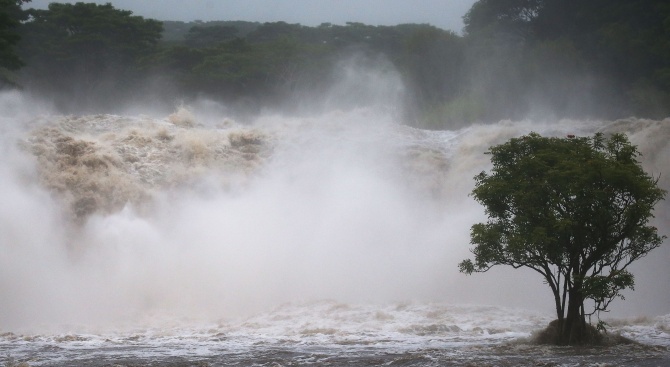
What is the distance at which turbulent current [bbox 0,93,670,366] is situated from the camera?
72.4 ft

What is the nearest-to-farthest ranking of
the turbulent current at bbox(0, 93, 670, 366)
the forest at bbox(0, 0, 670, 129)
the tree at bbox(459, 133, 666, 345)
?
the tree at bbox(459, 133, 666, 345) < the turbulent current at bbox(0, 93, 670, 366) < the forest at bbox(0, 0, 670, 129)

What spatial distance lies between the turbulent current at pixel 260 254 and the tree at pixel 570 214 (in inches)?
67.0

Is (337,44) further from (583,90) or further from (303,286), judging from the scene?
(303,286)

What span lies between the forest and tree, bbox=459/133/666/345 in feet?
110

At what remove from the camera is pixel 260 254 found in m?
31.1

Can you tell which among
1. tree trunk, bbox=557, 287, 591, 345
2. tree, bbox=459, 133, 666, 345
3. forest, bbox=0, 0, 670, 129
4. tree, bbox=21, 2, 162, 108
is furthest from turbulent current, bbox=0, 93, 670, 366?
tree, bbox=21, 2, 162, 108

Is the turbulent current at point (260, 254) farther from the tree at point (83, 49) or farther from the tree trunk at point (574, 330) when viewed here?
the tree at point (83, 49)

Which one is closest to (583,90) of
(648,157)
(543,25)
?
(543,25)

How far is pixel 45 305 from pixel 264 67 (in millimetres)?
41756

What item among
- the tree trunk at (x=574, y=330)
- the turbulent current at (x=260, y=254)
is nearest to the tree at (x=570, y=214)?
the tree trunk at (x=574, y=330)

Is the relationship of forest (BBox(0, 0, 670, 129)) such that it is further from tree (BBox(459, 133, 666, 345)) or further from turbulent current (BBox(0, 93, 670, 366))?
tree (BBox(459, 133, 666, 345))

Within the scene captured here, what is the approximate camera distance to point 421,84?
64625 millimetres

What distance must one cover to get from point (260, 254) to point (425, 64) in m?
38.2

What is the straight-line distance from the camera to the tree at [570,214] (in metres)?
19.2
